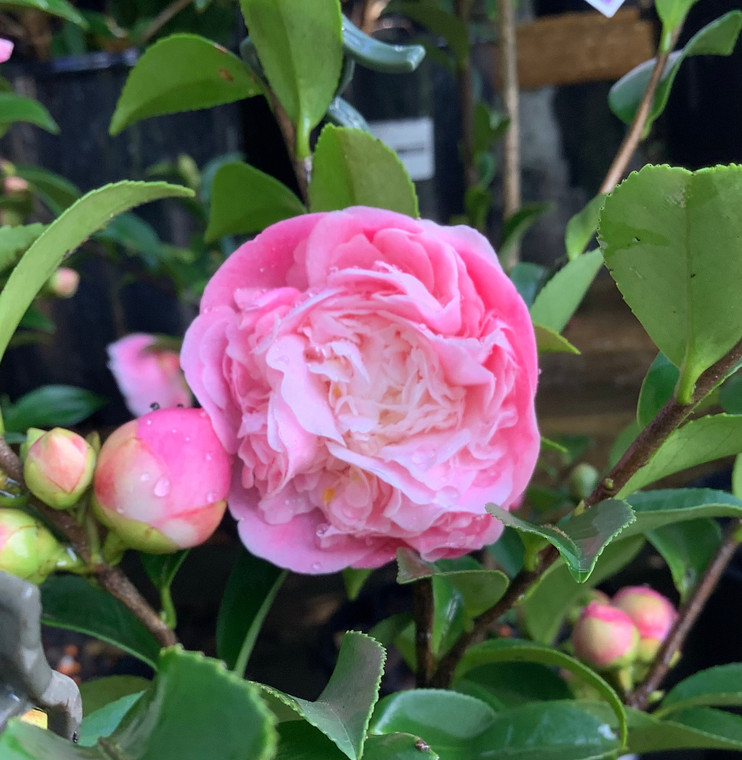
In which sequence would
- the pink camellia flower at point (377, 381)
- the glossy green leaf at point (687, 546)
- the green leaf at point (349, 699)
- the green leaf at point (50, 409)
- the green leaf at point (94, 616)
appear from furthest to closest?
the green leaf at point (50, 409)
the glossy green leaf at point (687, 546)
the green leaf at point (94, 616)
the pink camellia flower at point (377, 381)
the green leaf at point (349, 699)

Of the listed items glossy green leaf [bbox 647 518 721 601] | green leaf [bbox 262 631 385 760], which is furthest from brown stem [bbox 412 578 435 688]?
glossy green leaf [bbox 647 518 721 601]

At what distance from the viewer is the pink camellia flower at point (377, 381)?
34 centimetres

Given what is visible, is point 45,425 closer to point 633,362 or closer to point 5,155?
point 5,155

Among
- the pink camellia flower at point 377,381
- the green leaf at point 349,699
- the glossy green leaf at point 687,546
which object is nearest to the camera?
the green leaf at point 349,699

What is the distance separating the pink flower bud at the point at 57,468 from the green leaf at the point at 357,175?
178mm

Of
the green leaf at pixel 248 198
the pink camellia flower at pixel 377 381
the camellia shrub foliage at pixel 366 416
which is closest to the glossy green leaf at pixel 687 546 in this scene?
the camellia shrub foliage at pixel 366 416

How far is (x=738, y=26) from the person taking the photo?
19.4 inches

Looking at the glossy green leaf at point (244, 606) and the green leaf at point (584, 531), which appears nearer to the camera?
the green leaf at point (584, 531)

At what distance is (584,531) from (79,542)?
8.9 inches

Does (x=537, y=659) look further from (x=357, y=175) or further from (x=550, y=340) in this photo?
(x=357, y=175)

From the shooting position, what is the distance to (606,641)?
0.54 meters

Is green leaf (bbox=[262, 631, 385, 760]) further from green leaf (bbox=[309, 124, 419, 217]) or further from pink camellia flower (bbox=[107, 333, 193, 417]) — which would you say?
pink camellia flower (bbox=[107, 333, 193, 417])

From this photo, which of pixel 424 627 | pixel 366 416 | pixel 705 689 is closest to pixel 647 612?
pixel 705 689

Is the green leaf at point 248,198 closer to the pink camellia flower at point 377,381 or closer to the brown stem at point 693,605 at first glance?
the pink camellia flower at point 377,381
